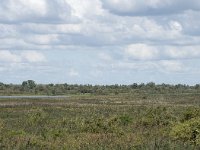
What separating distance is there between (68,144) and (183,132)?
4955 millimetres

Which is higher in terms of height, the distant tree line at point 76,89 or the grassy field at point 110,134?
the distant tree line at point 76,89

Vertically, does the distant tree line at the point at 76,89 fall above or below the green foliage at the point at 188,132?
above

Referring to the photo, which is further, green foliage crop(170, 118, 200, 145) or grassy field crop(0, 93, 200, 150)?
green foliage crop(170, 118, 200, 145)

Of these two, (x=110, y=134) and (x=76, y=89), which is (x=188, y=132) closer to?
(x=110, y=134)

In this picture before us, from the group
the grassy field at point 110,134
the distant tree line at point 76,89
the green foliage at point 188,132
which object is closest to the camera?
the grassy field at point 110,134

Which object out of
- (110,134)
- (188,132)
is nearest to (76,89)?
(110,134)

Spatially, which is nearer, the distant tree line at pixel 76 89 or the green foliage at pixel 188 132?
the green foliage at pixel 188 132

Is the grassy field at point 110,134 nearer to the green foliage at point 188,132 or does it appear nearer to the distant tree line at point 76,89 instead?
the green foliage at point 188,132

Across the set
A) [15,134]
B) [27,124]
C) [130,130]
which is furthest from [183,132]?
[27,124]

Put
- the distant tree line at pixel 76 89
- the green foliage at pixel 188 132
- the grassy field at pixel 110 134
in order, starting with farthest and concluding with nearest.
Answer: the distant tree line at pixel 76 89, the green foliage at pixel 188 132, the grassy field at pixel 110 134

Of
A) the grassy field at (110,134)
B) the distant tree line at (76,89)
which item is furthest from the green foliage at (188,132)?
the distant tree line at (76,89)

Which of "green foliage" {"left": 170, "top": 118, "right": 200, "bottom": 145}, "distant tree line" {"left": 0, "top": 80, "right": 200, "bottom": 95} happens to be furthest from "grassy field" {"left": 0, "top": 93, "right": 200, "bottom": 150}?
"distant tree line" {"left": 0, "top": 80, "right": 200, "bottom": 95}

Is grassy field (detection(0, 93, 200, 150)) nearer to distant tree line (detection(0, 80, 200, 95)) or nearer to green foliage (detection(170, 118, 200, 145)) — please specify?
green foliage (detection(170, 118, 200, 145))

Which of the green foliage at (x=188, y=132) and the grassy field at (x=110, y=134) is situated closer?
the grassy field at (x=110, y=134)
